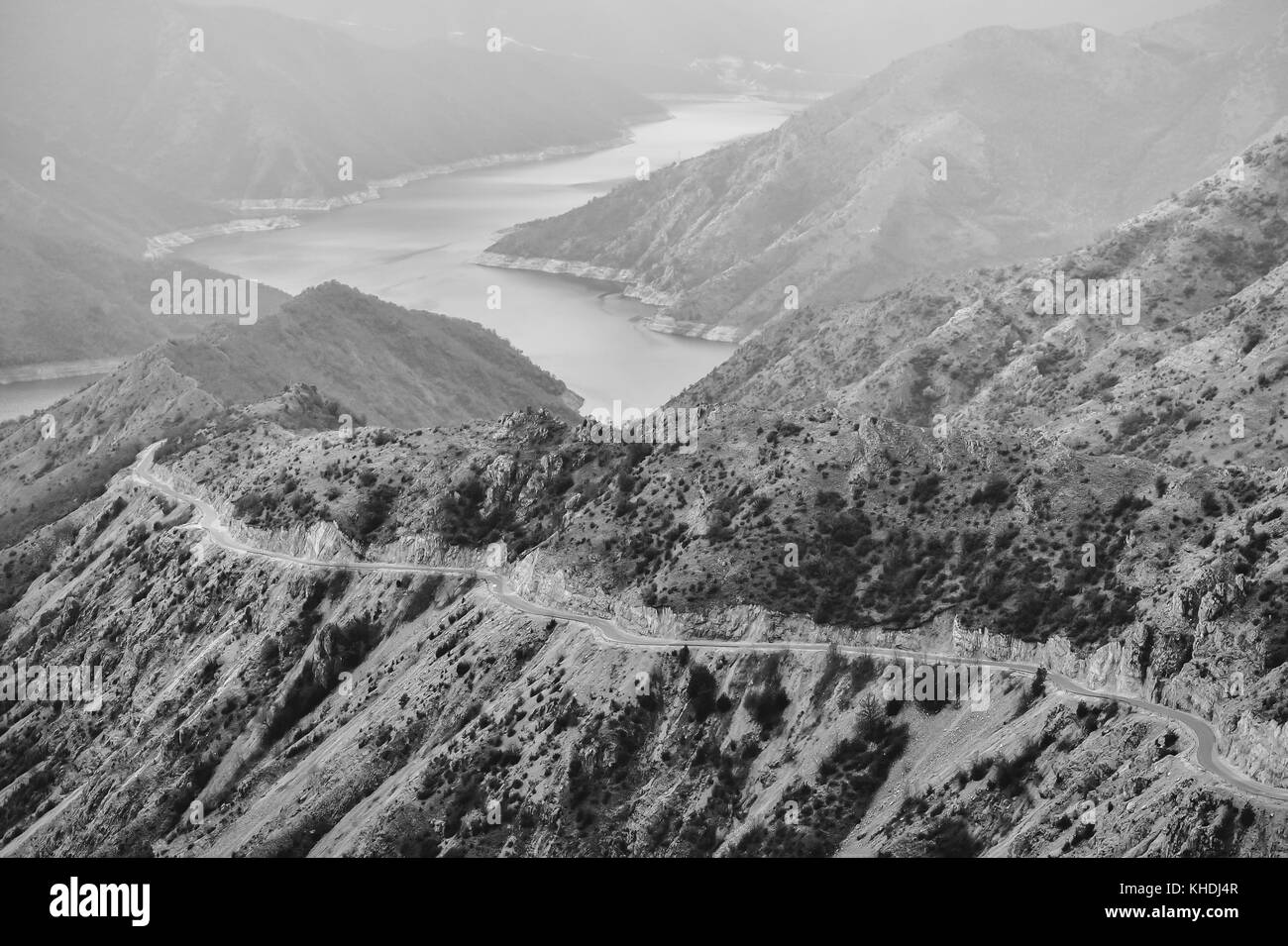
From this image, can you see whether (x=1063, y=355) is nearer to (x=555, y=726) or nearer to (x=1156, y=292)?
(x=1156, y=292)

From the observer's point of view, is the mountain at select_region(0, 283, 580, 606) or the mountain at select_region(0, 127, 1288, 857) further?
the mountain at select_region(0, 283, 580, 606)

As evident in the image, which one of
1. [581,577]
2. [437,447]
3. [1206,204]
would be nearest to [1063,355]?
[1206,204]

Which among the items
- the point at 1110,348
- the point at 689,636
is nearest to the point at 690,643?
the point at 689,636
